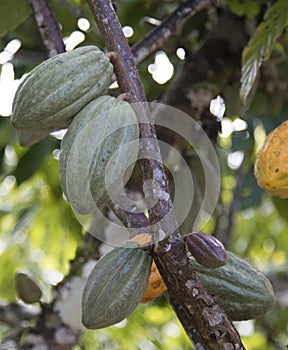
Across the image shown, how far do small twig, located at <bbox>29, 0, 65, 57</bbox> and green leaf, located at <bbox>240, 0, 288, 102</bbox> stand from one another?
1.32 ft

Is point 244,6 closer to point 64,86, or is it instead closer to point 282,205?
point 282,205

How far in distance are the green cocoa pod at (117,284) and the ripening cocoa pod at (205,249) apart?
91 millimetres

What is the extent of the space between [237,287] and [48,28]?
74 cm

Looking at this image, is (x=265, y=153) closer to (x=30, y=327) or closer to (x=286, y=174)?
(x=286, y=174)

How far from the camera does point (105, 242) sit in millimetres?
1597

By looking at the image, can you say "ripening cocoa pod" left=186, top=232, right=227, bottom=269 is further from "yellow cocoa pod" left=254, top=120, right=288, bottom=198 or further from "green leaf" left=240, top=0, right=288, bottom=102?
"green leaf" left=240, top=0, right=288, bottom=102

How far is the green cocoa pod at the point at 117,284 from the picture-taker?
95 cm

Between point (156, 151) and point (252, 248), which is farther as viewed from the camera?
point (252, 248)

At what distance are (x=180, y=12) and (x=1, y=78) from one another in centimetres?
59

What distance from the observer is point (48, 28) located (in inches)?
58.1

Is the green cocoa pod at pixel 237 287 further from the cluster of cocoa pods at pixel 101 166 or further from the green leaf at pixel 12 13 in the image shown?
the green leaf at pixel 12 13

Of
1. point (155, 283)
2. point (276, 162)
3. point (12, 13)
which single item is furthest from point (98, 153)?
point (12, 13)

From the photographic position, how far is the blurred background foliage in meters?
1.89

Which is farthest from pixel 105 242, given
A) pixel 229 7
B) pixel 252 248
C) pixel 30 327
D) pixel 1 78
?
pixel 252 248
